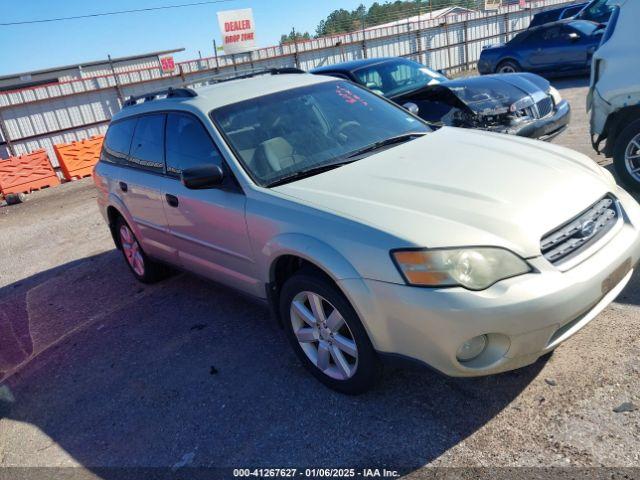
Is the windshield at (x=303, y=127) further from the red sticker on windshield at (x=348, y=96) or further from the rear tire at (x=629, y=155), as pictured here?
the rear tire at (x=629, y=155)

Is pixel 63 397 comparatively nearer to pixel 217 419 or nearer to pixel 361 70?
pixel 217 419

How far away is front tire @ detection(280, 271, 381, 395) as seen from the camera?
275 cm

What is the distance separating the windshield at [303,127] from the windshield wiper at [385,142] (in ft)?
0.10

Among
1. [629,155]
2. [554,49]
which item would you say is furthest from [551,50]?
[629,155]

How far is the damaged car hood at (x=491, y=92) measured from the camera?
6.42 m

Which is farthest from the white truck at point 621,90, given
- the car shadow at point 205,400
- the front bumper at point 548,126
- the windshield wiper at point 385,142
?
the car shadow at point 205,400

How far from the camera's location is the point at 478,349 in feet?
8.08

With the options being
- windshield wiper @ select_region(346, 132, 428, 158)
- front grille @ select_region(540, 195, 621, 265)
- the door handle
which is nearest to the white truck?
windshield wiper @ select_region(346, 132, 428, 158)

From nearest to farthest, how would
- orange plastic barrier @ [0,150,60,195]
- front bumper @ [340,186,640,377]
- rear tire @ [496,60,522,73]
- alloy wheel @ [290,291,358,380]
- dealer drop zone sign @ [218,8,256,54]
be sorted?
front bumper @ [340,186,640,377], alloy wheel @ [290,291,358,380], orange plastic barrier @ [0,150,60,195], rear tire @ [496,60,522,73], dealer drop zone sign @ [218,8,256,54]

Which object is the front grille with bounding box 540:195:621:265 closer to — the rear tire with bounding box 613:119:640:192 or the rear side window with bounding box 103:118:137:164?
the rear tire with bounding box 613:119:640:192

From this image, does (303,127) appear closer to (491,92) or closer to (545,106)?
(491,92)

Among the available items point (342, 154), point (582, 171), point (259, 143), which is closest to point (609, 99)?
point (582, 171)

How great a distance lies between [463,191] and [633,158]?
124 inches

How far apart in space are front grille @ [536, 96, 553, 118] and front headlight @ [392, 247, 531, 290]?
458cm
